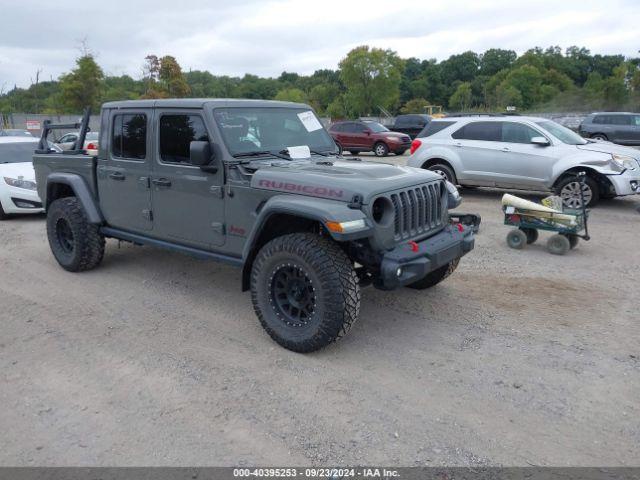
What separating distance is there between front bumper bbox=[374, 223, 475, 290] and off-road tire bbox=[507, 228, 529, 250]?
9.19 ft

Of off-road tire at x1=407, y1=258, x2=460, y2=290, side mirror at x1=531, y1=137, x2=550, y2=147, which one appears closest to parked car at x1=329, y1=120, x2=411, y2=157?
side mirror at x1=531, y1=137, x2=550, y2=147

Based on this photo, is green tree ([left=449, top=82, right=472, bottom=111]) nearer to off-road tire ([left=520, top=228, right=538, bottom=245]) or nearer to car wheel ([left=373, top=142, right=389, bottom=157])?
car wheel ([left=373, top=142, right=389, bottom=157])

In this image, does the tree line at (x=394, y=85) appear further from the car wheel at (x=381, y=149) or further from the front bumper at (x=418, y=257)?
the front bumper at (x=418, y=257)

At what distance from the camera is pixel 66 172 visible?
6.22m

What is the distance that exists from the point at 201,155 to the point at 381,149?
18.2 meters

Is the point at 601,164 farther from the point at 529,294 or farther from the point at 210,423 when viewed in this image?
the point at 210,423

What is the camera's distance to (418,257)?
404 centimetres

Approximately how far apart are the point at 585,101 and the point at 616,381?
5363 cm

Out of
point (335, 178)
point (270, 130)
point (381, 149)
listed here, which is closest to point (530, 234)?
point (270, 130)

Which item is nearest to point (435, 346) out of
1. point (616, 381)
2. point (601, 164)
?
point (616, 381)

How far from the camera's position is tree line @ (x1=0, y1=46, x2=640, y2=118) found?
1553 inches

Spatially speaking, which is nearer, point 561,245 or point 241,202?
point 241,202

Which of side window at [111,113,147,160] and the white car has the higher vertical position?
side window at [111,113,147,160]

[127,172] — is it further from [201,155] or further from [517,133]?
[517,133]
